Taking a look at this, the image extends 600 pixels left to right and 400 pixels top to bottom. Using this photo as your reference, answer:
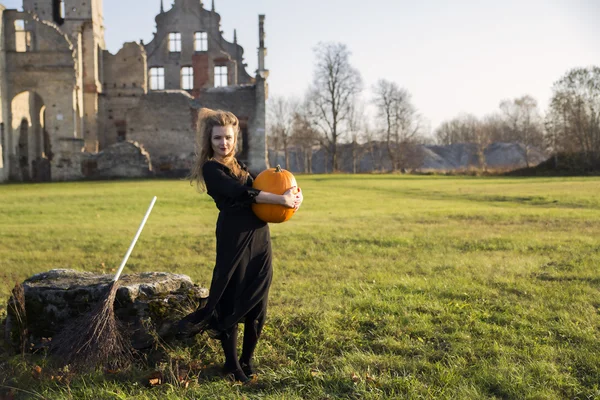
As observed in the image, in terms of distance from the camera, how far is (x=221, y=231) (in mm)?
4102

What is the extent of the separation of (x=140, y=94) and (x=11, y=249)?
3026 cm

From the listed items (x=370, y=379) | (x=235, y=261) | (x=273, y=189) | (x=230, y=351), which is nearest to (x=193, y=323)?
(x=230, y=351)

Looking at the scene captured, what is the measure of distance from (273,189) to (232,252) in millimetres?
566

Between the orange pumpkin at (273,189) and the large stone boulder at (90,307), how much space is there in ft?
3.21

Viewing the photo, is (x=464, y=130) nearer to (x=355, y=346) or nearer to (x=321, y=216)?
(x=321, y=216)

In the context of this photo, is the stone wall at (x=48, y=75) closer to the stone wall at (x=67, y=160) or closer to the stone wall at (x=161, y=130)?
the stone wall at (x=67, y=160)

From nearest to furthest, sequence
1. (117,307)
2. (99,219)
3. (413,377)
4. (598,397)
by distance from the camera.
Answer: (598,397) < (413,377) < (117,307) < (99,219)

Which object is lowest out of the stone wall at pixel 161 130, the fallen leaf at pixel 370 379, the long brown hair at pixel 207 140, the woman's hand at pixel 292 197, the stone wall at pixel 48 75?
the fallen leaf at pixel 370 379

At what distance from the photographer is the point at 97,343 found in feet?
13.5

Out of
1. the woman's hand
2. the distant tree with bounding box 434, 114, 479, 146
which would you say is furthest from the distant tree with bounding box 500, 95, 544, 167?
the woman's hand

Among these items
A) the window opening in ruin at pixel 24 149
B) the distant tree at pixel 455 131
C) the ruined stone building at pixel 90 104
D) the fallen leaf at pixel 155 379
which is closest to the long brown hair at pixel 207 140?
the fallen leaf at pixel 155 379

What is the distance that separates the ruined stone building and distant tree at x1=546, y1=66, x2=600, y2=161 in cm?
2338

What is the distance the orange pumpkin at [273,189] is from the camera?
4.11 meters

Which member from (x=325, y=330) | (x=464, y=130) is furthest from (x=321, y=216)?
(x=464, y=130)
